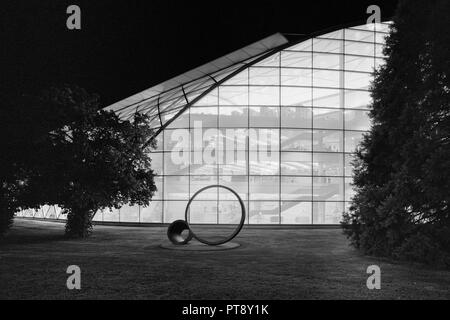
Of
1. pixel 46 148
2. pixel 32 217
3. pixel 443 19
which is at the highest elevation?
pixel 443 19

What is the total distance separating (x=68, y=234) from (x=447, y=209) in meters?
17.4

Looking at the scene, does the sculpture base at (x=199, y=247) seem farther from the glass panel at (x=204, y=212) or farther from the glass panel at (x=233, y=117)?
the glass panel at (x=233, y=117)

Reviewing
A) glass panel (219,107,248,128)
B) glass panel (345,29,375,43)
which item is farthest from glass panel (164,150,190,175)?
glass panel (345,29,375,43)

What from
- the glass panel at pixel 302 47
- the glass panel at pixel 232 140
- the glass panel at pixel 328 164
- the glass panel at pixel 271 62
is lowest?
the glass panel at pixel 328 164

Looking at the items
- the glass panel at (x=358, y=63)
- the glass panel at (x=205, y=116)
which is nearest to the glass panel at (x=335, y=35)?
the glass panel at (x=358, y=63)

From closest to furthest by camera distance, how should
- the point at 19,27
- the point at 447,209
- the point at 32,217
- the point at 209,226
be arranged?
1. the point at 447,209
2. the point at 19,27
3. the point at 209,226
4. the point at 32,217

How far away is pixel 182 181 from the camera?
31.5 meters

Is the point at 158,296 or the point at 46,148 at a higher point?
the point at 46,148

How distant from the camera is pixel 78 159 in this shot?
20.1 meters

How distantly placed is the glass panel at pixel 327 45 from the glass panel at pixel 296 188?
32.5 feet

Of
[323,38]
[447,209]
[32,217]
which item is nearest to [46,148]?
[447,209]

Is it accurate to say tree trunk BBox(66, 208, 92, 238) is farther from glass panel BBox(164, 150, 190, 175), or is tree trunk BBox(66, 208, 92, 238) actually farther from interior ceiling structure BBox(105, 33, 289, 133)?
interior ceiling structure BBox(105, 33, 289, 133)

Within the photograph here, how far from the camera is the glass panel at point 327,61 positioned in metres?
32.3
